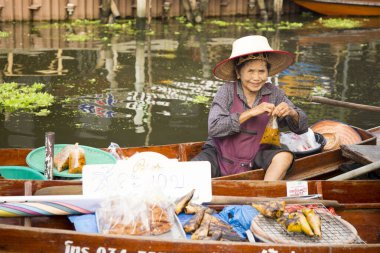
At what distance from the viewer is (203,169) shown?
4.83 meters

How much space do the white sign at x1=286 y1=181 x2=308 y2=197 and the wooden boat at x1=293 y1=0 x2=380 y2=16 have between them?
55.4 feet

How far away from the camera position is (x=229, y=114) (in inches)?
217

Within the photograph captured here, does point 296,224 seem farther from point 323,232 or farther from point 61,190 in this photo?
point 61,190

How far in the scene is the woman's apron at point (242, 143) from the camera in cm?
562

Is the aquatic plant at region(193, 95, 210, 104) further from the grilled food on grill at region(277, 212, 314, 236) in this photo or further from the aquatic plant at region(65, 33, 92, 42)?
Result: the grilled food on grill at region(277, 212, 314, 236)

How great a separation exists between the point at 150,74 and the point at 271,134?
6.75 meters

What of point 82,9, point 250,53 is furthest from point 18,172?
point 82,9

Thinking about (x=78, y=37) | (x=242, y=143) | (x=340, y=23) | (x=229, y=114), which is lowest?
(x=242, y=143)

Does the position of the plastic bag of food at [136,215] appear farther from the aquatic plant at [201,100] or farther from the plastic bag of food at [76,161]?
the aquatic plant at [201,100]

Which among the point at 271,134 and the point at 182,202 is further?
the point at 271,134

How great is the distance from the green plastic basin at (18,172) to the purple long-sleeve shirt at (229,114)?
149cm

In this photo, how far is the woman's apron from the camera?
18.5 feet

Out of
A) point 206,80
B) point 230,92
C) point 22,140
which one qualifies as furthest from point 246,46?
point 206,80

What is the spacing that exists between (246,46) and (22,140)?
13.1ft
